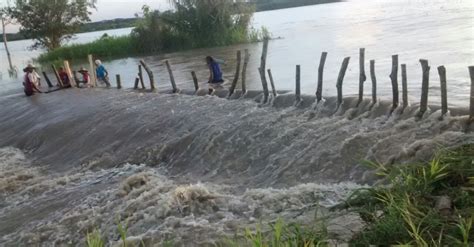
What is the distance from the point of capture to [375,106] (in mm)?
9250

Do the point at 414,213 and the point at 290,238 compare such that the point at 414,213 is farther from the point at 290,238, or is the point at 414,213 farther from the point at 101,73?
the point at 101,73

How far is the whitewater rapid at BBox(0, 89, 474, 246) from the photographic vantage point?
627 cm

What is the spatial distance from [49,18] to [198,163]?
33.9 m

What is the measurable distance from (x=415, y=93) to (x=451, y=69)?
3.02 metres

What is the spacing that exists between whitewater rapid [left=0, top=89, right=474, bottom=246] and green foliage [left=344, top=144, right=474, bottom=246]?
332 millimetres

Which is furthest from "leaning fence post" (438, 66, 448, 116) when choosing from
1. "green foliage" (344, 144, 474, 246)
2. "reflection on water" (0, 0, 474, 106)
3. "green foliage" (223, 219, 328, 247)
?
"green foliage" (223, 219, 328, 247)

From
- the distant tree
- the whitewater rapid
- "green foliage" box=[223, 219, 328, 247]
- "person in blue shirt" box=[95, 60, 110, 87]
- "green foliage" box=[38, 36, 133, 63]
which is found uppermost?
the distant tree

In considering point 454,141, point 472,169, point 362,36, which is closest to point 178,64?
point 362,36

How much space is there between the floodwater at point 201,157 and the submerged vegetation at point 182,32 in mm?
17109

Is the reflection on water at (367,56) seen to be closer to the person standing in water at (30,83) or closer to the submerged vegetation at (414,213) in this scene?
the person standing in water at (30,83)

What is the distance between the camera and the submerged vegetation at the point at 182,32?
32656 mm

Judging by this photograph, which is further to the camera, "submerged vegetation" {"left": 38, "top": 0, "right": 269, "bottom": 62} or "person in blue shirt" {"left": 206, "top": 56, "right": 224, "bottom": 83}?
"submerged vegetation" {"left": 38, "top": 0, "right": 269, "bottom": 62}

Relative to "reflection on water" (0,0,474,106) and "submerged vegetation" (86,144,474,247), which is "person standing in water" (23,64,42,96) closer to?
"reflection on water" (0,0,474,106)

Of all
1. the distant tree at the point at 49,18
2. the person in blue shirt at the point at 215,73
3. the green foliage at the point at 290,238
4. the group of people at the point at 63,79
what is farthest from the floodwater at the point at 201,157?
the distant tree at the point at 49,18
